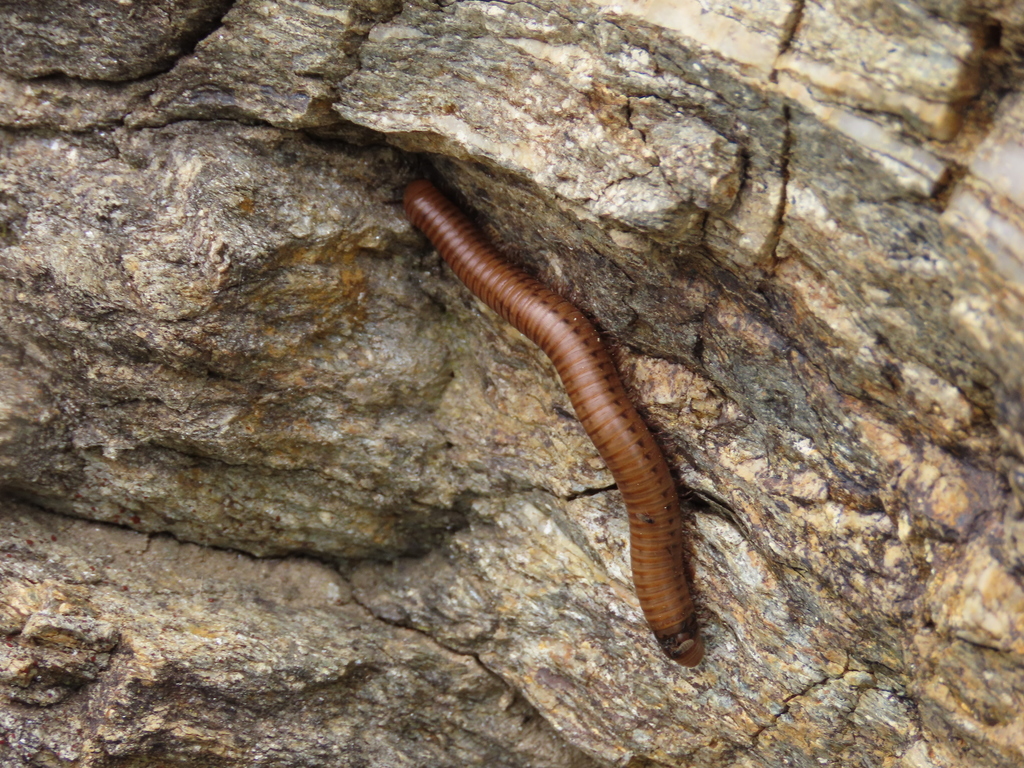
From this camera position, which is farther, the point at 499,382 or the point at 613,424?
the point at 499,382

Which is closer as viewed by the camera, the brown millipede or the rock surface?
the rock surface

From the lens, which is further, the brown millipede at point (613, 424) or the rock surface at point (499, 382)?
the brown millipede at point (613, 424)

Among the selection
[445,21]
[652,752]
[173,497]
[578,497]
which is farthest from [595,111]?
[652,752]

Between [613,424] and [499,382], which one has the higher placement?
[613,424]

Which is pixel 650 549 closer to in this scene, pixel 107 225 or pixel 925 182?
pixel 925 182
